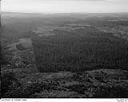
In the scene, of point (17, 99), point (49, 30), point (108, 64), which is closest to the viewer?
point (17, 99)

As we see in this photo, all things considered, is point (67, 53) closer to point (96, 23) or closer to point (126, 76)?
point (126, 76)

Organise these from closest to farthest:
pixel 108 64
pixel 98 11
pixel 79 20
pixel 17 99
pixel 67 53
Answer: pixel 17 99 < pixel 108 64 < pixel 67 53 < pixel 98 11 < pixel 79 20

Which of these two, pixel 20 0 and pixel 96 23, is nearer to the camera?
pixel 20 0

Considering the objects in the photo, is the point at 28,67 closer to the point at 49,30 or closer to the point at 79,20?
the point at 49,30

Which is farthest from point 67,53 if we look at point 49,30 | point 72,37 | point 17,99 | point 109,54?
point 17,99

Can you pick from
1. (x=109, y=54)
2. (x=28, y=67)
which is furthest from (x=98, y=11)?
(x=28, y=67)

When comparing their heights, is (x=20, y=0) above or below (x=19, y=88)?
above

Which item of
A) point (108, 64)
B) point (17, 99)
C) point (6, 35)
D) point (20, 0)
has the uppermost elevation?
point (20, 0)
